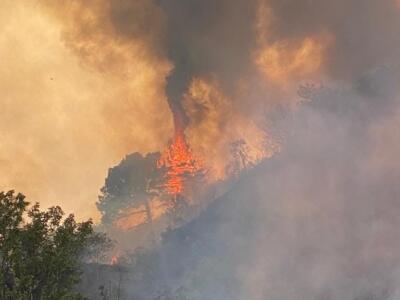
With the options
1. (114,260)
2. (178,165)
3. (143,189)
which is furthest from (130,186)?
(114,260)

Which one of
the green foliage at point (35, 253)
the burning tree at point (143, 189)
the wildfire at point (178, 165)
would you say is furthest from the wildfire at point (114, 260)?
the green foliage at point (35, 253)

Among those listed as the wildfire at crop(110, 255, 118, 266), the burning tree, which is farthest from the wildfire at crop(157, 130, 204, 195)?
the wildfire at crop(110, 255, 118, 266)

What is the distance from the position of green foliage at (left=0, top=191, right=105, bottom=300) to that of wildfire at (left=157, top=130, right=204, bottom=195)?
73350 mm

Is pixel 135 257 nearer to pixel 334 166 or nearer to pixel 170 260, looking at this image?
pixel 170 260

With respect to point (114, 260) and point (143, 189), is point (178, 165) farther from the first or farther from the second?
point (114, 260)

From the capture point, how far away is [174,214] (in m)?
88.4

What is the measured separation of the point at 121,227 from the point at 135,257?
17663mm

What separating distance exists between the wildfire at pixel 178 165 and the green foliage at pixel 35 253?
7335 centimetres

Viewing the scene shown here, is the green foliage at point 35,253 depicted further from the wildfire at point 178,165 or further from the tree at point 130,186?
the wildfire at point 178,165

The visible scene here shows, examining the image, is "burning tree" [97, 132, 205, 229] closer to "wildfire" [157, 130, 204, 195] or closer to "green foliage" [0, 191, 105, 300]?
"wildfire" [157, 130, 204, 195]

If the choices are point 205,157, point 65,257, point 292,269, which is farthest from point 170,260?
point 65,257

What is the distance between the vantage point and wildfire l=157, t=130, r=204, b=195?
91.5m

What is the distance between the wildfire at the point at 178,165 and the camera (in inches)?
3602

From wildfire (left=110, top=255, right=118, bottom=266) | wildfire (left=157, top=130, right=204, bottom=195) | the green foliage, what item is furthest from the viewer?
wildfire (left=157, top=130, right=204, bottom=195)
